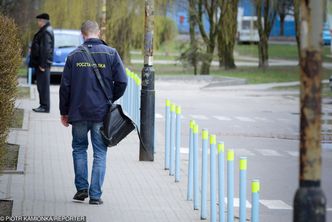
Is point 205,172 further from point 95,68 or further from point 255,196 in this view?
point 255,196

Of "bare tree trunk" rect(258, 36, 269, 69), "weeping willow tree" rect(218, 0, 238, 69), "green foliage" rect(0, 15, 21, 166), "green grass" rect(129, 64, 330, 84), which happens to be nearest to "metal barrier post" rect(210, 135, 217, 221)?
"green foliage" rect(0, 15, 21, 166)

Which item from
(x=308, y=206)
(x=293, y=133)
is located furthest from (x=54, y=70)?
(x=308, y=206)

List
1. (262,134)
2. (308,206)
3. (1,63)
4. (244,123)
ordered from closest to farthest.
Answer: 1. (308,206)
2. (1,63)
3. (262,134)
4. (244,123)

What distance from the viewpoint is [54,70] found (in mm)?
35375

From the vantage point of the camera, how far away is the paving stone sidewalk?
10.2 m

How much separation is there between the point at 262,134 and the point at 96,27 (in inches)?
384

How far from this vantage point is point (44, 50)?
20.7 m

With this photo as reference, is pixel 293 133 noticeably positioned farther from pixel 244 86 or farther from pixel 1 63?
pixel 244 86

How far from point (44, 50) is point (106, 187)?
9120mm

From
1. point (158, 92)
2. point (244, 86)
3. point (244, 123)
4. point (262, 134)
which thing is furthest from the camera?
point (244, 86)

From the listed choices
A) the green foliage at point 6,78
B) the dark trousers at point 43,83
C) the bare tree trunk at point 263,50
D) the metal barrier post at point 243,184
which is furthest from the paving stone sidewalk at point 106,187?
the bare tree trunk at point 263,50

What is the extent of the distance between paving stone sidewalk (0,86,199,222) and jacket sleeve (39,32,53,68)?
13.0 feet

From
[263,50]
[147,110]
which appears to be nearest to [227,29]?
[263,50]

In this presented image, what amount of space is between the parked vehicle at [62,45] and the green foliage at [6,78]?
77.3ft
